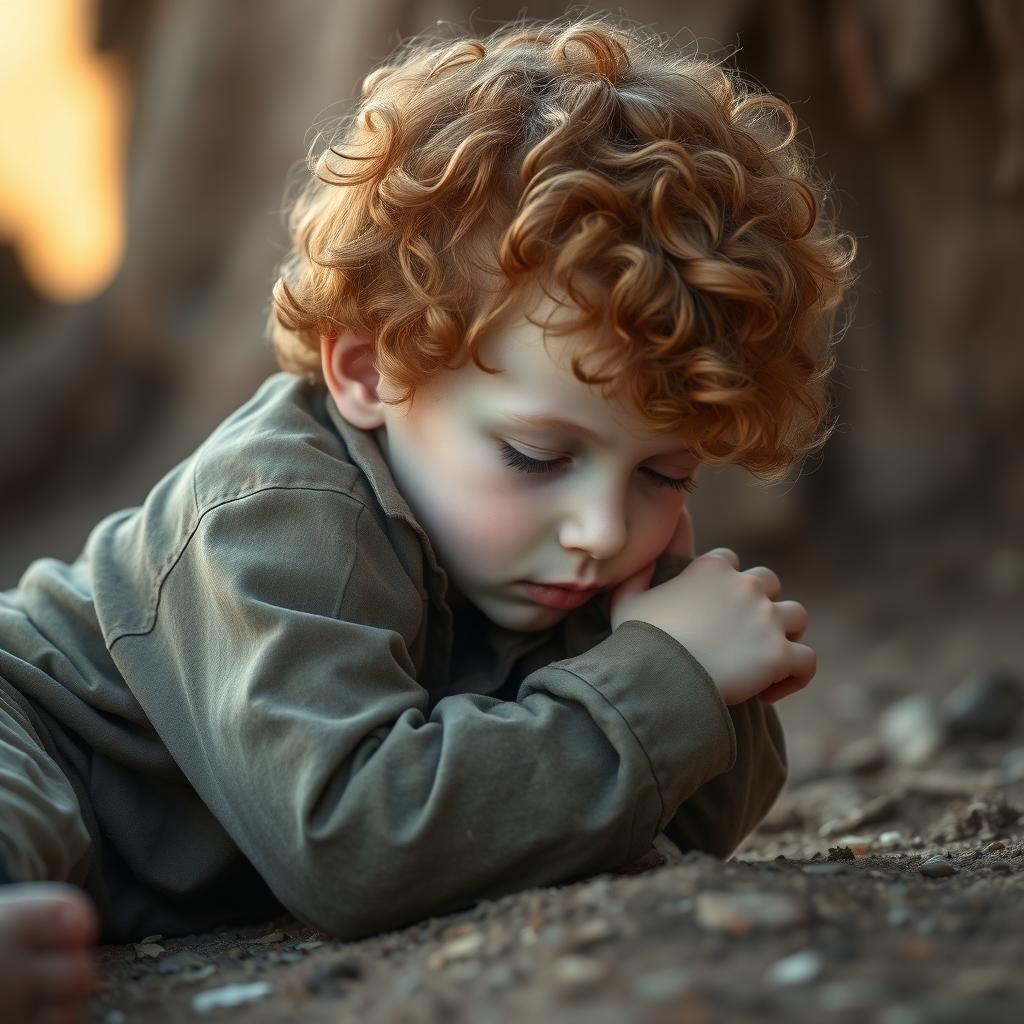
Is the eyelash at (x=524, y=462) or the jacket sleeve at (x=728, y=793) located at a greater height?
the eyelash at (x=524, y=462)

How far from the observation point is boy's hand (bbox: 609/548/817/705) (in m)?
1.87

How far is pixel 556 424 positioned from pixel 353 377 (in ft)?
1.33

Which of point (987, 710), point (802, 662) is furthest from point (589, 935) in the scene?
point (987, 710)

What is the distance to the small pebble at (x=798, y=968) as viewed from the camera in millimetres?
1287

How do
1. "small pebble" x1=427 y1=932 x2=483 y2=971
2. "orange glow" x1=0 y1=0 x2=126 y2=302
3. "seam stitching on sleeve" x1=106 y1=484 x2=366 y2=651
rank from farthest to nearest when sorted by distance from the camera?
"orange glow" x1=0 y1=0 x2=126 y2=302, "seam stitching on sleeve" x1=106 y1=484 x2=366 y2=651, "small pebble" x1=427 y1=932 x2=483 y2=971

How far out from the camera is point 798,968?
4.28 ft

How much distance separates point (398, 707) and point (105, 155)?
503 centimetres

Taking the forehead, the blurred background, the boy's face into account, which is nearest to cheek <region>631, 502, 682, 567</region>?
the boy's face

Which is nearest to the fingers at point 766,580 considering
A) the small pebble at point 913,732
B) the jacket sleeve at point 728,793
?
the jacket sleeve at point 728,793

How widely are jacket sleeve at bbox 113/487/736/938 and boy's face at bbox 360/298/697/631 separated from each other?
14 cm

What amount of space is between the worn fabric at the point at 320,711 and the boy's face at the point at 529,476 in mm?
63

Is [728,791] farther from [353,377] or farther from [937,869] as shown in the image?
[353,377]

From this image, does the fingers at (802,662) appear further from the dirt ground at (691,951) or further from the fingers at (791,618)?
the dirt ground at (691,951)

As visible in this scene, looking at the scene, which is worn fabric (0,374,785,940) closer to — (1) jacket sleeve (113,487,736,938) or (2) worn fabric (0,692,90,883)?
(1) jacket sleeve (113,487,736,938)
